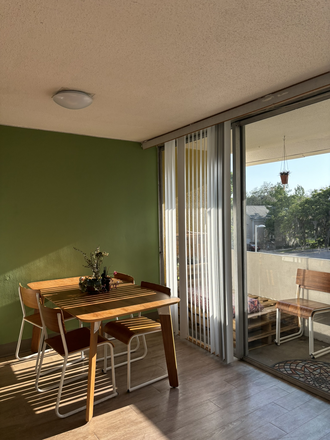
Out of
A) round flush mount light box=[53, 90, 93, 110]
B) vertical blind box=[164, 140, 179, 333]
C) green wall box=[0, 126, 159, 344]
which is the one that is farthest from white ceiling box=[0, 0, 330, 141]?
vertical blind box=[164, 140, 179, 333]

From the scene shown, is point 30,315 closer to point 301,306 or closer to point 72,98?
point 72,98

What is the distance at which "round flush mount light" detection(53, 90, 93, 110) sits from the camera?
2.72 m

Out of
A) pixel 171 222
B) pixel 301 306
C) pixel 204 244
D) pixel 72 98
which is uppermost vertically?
pixel 72 98

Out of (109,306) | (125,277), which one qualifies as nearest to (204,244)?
(125,277)

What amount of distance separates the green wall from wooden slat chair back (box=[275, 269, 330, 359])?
7.34 feet

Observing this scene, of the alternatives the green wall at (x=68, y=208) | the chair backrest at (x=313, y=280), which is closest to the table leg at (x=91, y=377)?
the green wall at (x=68, y=208)

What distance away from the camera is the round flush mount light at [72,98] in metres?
2.72

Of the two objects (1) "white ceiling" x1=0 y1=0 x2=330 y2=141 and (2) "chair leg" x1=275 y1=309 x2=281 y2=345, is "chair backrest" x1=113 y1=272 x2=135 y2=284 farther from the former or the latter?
(1) "white ceiling" x1=0 y1=0 x2=330 y2=141

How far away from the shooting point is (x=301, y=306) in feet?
9.85

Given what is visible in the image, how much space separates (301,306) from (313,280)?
29 centimetres

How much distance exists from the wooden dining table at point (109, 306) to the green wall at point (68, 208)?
581 millimetres

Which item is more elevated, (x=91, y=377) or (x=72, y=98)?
(x=72, y=98)

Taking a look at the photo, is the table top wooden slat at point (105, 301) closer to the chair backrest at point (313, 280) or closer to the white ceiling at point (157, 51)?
the chair backrest at point (313, 280)

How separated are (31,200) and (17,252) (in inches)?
24.7
